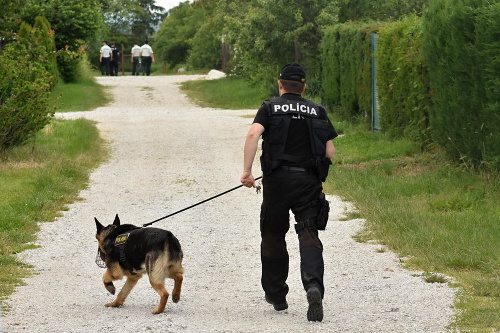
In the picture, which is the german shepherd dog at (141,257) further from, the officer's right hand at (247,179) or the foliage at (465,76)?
the foliage at (465,76)

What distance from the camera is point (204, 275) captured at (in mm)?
8320

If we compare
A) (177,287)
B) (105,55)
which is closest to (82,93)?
(105,55)

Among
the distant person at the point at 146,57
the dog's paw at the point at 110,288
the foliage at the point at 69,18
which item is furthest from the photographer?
the distant person at the point at 146,57

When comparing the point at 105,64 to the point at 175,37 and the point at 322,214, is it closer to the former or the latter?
the point at 175,37

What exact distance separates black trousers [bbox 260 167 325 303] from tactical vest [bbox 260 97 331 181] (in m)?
0.08

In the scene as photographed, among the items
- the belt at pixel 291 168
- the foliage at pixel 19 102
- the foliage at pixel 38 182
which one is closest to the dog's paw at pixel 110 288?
the foliage at pixel 38 182

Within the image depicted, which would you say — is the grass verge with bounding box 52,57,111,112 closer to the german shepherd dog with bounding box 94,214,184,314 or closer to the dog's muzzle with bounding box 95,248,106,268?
the dog's muzzle with bounding box 95,248,106,268

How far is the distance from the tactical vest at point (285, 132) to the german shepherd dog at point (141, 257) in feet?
2.92

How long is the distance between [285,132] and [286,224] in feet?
2.25

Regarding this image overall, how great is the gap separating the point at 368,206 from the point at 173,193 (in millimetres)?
3159

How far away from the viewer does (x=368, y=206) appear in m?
11.0

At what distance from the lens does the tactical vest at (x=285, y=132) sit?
22.1 ft

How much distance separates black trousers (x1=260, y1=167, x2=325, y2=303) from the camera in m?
6.67

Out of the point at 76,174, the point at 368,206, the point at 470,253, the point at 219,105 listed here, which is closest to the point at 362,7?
the point at 219,105
